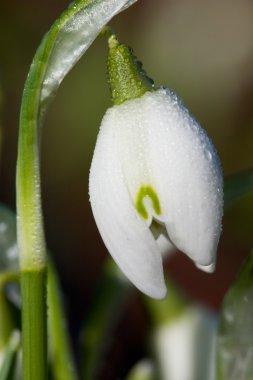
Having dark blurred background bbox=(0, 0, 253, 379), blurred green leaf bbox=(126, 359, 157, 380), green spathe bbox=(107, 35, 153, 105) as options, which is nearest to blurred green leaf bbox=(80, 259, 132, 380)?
blurred green leaf bbox=(126, 359, 157, 380)

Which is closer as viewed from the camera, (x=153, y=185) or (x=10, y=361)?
(x=153, y=185)

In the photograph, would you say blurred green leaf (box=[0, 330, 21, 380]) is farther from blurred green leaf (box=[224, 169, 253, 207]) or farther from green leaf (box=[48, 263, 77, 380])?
blurred green leaf (box=[224, 169, 253, 207])

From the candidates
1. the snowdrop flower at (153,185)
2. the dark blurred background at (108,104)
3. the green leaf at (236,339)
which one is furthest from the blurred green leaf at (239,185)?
the dark blurred background at (108,104)

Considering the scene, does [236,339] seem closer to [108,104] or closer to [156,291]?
[156,291]

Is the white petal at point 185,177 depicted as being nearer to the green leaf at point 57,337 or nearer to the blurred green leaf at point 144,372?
the green leaf at point 57,337

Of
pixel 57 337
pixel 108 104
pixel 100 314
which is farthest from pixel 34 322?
pixel 108 104
